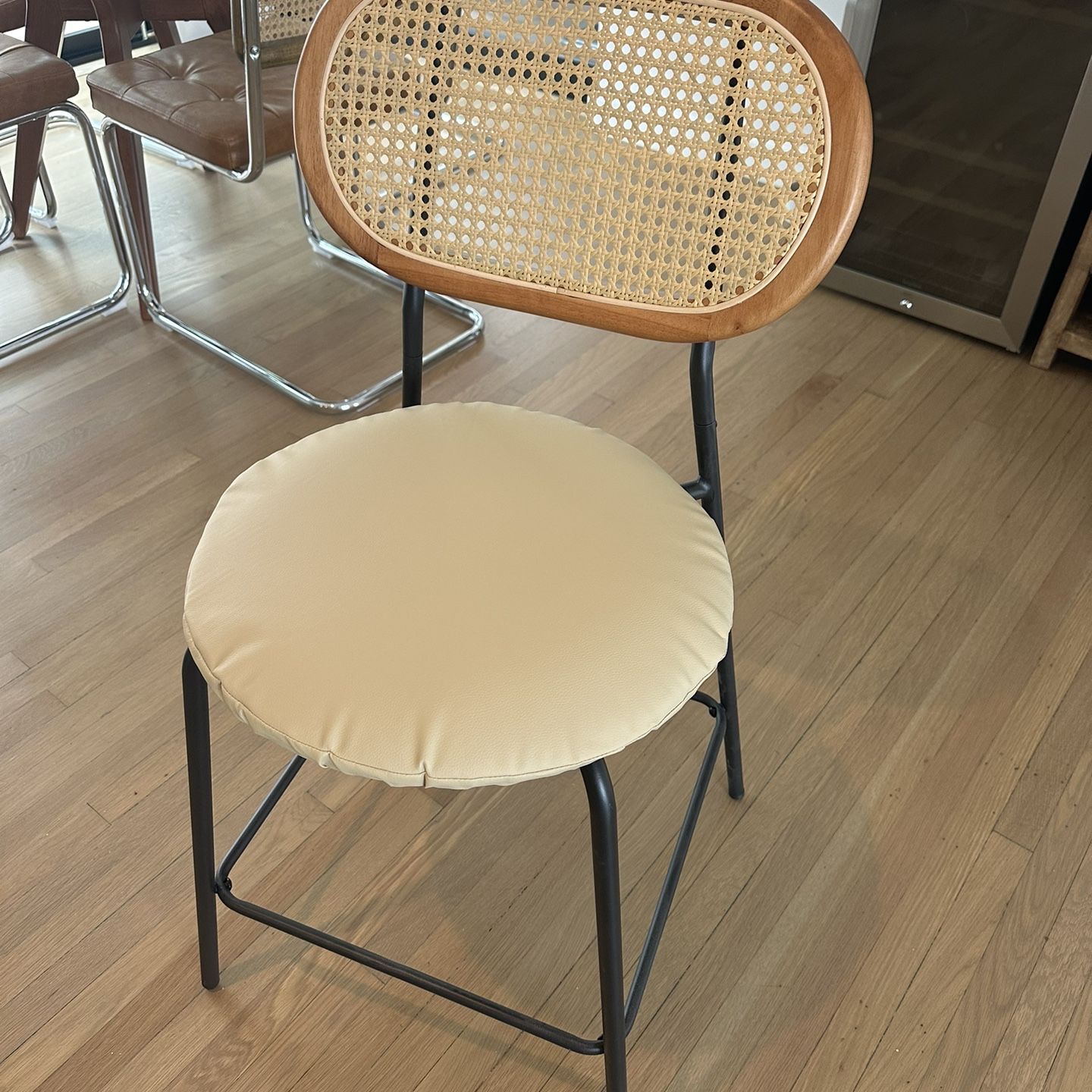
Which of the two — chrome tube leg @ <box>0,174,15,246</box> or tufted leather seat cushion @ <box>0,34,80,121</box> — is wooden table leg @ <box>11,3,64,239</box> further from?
tufted leather seat cushion @ <box>0,34,80,121</box>

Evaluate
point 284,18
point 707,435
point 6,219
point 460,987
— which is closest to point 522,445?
point 707,435

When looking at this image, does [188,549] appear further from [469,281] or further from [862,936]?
[862,936]

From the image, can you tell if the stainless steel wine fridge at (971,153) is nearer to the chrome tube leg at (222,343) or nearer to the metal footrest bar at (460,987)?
the chrome tube leg at (222,343)

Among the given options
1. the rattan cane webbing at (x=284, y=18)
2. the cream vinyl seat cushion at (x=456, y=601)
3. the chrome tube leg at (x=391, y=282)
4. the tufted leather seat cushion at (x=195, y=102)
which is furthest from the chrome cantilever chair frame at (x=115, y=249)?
the cream vinyl seat cushion at (x=456, y=601)

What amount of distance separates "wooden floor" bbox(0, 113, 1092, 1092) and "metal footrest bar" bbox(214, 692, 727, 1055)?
144 mm

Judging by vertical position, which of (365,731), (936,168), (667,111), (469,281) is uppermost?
(667,111)

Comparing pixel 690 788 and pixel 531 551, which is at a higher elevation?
pixel 531 551

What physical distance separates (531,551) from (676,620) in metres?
0.13

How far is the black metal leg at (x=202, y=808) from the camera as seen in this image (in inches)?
33.5

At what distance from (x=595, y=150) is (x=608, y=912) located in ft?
2.14

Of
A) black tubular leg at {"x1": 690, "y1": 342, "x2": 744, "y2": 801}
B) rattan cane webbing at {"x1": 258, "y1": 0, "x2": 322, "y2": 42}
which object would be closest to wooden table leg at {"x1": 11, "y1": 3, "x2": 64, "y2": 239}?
rattan cane webbing at {"x1": 258, "y1": 0, "x2": 322, "y2": 42}

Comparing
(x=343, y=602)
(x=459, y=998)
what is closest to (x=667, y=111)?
(x=343, y=602)

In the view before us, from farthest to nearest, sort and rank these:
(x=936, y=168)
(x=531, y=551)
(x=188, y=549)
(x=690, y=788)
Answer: (x=936, y=168) → (x=188, y=549) → (x=690, y=788) → (x=531, y=551)

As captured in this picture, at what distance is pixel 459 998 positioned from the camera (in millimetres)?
981
